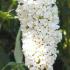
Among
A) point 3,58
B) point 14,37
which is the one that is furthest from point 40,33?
point 14,37

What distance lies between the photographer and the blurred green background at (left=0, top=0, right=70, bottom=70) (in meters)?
2.18

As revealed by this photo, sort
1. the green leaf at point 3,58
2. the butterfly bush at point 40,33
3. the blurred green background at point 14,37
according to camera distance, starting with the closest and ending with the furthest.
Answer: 1. the butterfly bush at point 40,33
2. the blurred green background at point 14,37
3. the green leaf at point 3,58

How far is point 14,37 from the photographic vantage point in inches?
106

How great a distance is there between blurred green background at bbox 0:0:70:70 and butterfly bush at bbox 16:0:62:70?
0.18 metres

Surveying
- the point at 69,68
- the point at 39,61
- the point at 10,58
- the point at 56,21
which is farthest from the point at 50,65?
the point at 69,68

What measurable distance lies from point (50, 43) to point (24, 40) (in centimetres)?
13

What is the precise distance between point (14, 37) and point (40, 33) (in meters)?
0.84

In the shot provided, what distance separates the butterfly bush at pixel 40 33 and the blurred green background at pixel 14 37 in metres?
0.18

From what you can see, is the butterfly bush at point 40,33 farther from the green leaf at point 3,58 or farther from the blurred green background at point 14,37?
the green leaf at point 3,58

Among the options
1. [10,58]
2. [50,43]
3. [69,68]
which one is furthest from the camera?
[69,68]

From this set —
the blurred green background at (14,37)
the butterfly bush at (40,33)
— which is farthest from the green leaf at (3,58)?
the butterfly bush at (40,33)

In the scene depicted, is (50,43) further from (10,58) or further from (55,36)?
(10,58)

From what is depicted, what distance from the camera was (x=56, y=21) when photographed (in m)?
1.89

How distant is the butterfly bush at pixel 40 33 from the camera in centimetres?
187
